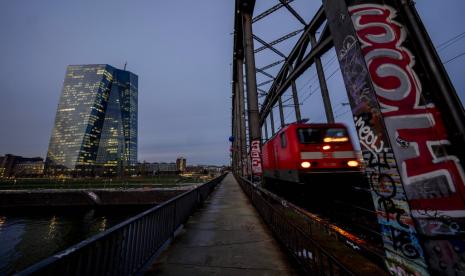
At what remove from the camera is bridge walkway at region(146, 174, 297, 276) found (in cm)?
340

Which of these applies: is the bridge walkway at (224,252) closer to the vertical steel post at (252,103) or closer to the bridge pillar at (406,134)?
the bridge pillar at (406,134)

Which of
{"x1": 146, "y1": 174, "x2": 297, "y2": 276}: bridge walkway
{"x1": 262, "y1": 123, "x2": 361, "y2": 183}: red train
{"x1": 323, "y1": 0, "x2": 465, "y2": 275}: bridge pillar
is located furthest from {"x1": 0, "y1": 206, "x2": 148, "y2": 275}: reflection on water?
{"x1": 323, "y1": 0, "x2": 465, "y2": 275}: bridge pillar

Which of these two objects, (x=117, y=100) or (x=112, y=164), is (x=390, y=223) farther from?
(x=117, y=100)

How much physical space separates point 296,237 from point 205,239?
250 centimetres

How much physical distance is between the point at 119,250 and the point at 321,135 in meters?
7.80

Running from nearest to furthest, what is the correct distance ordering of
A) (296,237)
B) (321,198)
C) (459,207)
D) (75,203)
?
1. (459,207)
2. (296,237)
3. (321,198)
4. (75,203)

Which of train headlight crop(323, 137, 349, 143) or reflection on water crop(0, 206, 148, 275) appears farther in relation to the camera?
reflection on water crop(0, 206, 148, 275)

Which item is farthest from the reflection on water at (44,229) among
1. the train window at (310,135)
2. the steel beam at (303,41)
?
the steel beam at (303,41)

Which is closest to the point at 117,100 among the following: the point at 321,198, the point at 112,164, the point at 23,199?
the point at 112,164

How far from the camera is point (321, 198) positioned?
9.47m

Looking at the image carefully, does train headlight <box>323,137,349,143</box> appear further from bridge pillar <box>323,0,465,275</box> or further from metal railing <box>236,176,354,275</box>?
bridge pillar <box>323,0,465,275</box>

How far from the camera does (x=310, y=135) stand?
8.34 m

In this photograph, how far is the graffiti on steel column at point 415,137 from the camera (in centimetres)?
158

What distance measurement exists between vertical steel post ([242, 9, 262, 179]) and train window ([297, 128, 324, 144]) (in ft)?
16.0
